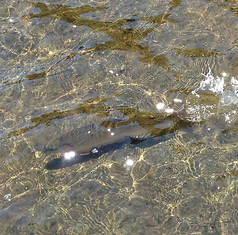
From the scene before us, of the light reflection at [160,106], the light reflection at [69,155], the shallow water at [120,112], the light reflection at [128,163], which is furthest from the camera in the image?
the light reflection at [160,106]

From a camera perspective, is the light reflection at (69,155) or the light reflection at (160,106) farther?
the light reflection at (160,106)

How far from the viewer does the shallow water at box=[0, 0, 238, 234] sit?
5.65m

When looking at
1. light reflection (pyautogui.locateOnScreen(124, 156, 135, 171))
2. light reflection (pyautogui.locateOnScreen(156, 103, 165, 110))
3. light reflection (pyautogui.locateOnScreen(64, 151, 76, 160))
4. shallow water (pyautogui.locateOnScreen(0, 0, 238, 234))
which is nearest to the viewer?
shallow water (pyautogui.locateOnScreen(0, 0, 238, 234))

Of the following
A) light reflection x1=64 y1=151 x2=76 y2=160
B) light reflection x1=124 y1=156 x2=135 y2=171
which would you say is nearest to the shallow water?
light reflection x1=124 y1=156 x2=135 y2=171

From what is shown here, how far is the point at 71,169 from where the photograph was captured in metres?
6.25

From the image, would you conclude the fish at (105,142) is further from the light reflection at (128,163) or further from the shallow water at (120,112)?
the light reflection at (128,163)

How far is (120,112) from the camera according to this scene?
7000 mm

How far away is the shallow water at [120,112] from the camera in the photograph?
5652mm

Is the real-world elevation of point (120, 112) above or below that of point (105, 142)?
above

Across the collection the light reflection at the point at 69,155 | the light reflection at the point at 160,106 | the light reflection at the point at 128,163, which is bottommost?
the light reflection at the point at 128,163

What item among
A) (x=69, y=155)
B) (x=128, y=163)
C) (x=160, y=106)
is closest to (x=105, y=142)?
(x=128, y=163)

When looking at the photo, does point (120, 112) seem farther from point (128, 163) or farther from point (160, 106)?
point (128, 163)

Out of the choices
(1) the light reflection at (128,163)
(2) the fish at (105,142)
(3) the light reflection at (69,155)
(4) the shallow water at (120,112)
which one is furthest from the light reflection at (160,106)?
(3) the light reflection at (69,155)

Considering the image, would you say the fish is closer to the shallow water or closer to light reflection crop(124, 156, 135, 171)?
the shallow water
